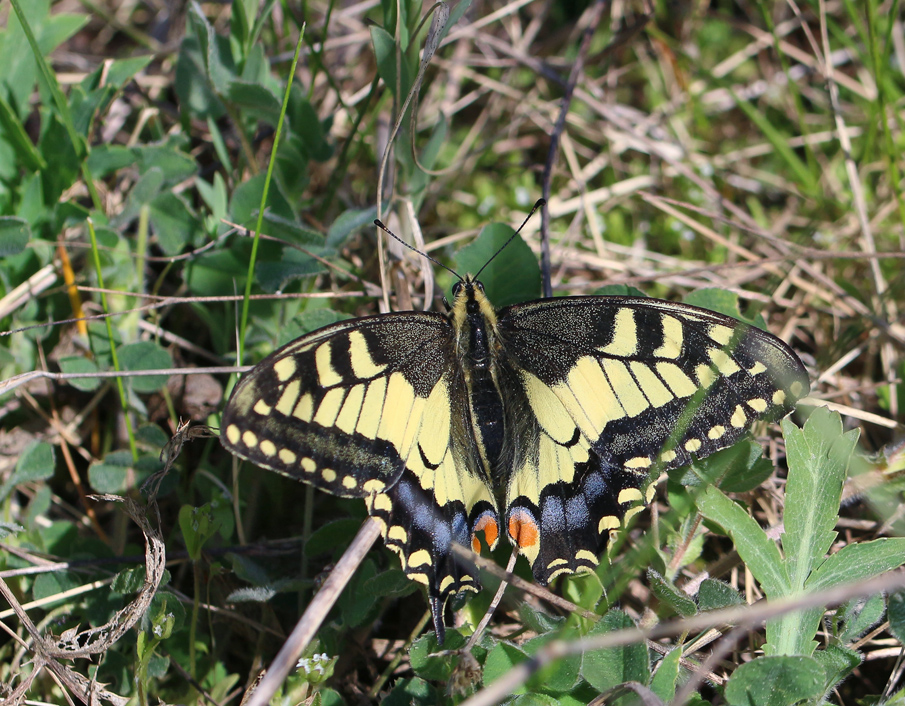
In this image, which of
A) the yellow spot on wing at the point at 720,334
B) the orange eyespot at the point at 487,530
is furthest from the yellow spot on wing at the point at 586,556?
the yellow spot on wing at the point at 720,334

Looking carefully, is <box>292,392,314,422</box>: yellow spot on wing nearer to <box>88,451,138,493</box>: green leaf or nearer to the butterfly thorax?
the butterfly thorax

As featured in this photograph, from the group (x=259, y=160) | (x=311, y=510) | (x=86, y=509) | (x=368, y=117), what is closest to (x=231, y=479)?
A: (x=311, y=510)

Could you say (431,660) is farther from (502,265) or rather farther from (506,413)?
(502,265)

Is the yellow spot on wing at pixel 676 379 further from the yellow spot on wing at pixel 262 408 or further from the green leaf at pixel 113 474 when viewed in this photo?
the green leaf at pixel 113 474

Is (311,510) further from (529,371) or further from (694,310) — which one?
(694,310)

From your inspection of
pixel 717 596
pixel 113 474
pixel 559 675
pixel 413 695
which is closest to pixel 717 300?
pixel 717 596

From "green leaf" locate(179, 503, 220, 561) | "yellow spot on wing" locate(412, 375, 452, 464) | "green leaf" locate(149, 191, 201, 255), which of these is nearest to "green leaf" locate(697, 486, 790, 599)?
"yellow spot on wing" locate(412, 375, 452, 464)
